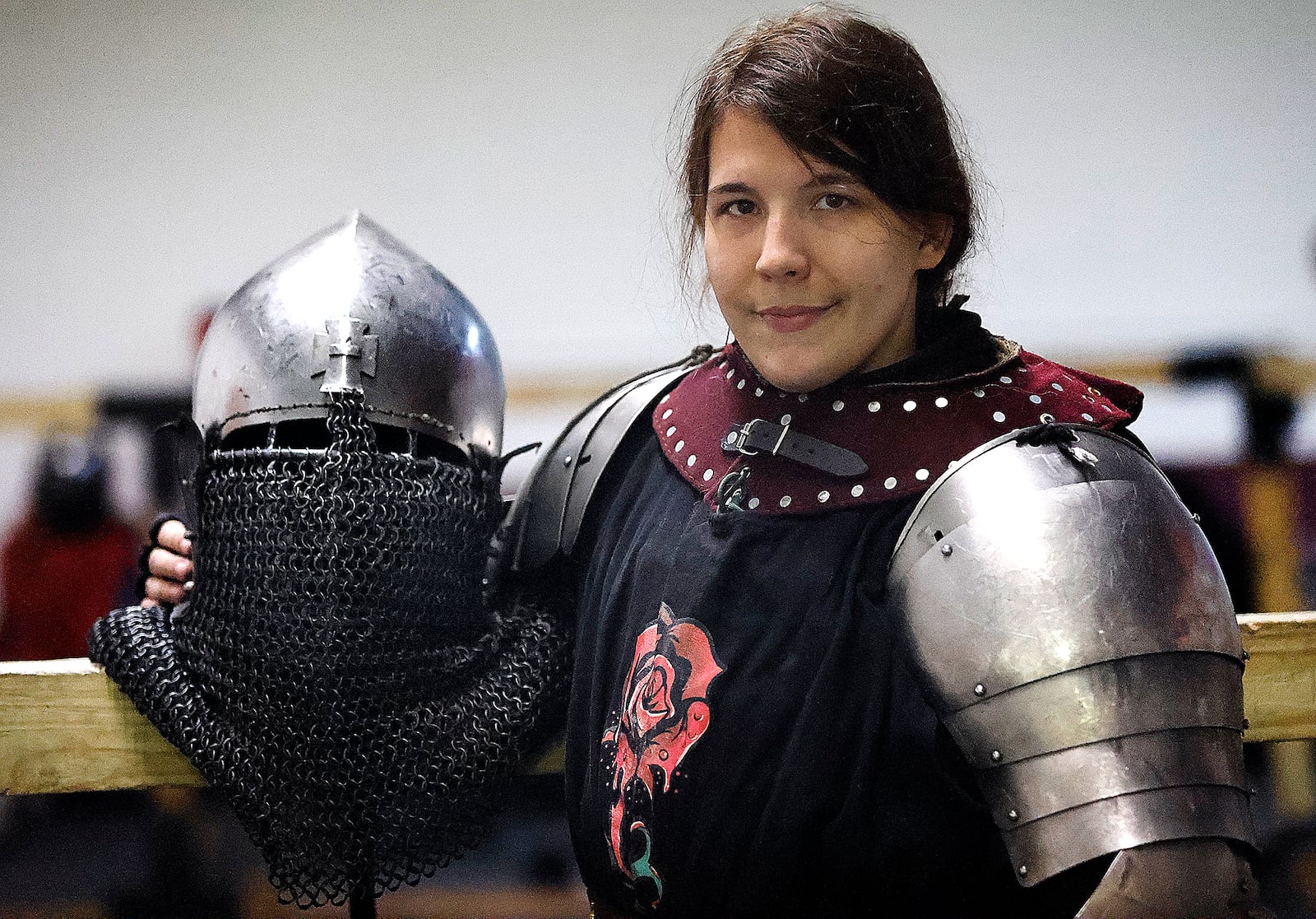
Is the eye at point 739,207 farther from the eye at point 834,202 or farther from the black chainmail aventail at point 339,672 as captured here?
the black chainmail aventail at point 339,672

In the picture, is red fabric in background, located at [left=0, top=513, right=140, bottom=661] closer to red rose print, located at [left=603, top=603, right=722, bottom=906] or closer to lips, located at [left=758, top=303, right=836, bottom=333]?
red rose print, located at [left=603, top=603, right=722, bottom=906]

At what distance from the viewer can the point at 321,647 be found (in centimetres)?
141

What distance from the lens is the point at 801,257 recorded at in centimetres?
119

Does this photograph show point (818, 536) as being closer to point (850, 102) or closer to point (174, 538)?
point (850, 102)

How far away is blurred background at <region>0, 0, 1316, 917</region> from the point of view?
8.78 ft

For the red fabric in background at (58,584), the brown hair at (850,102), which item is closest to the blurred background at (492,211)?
the red fabric in background at (58,584)

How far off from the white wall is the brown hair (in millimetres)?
1362

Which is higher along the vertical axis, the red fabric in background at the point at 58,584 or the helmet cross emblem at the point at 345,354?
the helmet cross emblem at the point at 345,354

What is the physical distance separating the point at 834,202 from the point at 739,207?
11cm

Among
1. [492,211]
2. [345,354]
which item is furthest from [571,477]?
[492,211]

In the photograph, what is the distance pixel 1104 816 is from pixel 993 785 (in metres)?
0.11

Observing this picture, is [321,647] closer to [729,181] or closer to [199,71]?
[729,181]

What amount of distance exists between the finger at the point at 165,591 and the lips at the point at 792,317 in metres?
1.01

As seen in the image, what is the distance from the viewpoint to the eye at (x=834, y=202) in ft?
3.95
